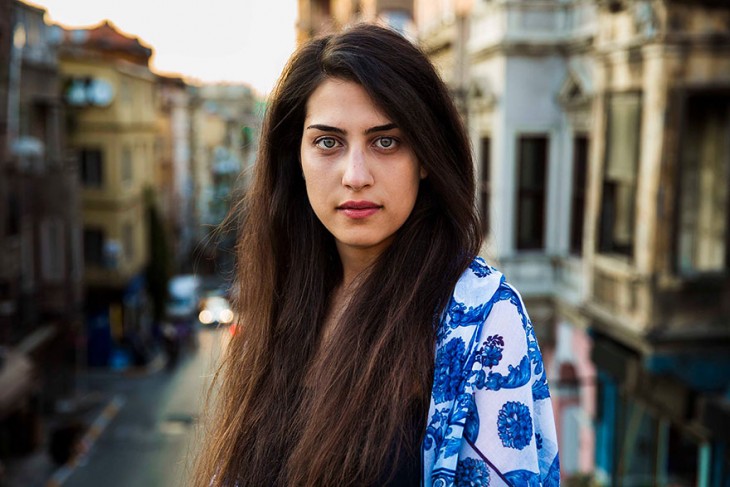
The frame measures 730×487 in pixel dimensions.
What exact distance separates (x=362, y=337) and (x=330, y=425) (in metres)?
0.22

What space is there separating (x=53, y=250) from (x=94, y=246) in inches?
320

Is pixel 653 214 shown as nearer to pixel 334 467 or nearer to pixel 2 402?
pixel 334 467

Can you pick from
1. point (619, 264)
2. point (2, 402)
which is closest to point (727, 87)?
point (619, 264)

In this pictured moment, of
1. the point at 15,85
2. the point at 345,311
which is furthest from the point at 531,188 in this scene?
the point at 15,85

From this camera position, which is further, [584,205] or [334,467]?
[584,205]

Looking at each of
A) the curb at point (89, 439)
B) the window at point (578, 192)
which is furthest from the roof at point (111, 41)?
the window at point (578, 192)

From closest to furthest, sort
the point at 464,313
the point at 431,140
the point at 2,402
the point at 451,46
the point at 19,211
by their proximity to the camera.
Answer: the point at 464,313 < the point at 431,140 < the point at 2,402 < the point at 451,46 < the point at 19,211

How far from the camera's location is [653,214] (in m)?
8.12

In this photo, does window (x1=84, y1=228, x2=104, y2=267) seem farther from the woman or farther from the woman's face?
the woman's face

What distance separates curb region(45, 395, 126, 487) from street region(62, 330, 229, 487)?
0.10 metres

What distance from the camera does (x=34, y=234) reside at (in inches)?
818

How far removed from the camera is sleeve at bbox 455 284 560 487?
1.64m

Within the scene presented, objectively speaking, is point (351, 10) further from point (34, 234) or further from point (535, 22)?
point (535, 22)

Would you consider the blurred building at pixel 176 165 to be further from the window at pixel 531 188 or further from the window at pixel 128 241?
the window at pixel 531 188
